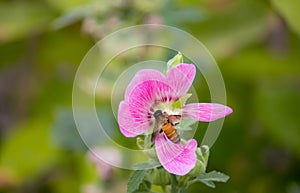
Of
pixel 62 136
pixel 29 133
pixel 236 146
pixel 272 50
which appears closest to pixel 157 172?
pixel 62 136

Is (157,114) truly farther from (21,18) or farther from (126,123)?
(21,18)

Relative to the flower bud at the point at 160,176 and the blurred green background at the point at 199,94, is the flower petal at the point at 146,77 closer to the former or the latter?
the flower bud at the point at 160,176

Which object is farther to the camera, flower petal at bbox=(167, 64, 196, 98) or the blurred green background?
the blurred green background

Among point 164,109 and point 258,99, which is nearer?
point 164,109

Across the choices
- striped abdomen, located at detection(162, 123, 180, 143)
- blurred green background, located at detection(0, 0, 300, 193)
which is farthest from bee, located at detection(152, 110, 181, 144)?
blurred green background, located at detection(0, 0, 300, 193)

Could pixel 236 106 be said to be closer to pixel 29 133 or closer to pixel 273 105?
pixel 273 105

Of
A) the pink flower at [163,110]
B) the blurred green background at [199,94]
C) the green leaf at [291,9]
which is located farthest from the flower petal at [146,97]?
the blurred green background at [199,94]

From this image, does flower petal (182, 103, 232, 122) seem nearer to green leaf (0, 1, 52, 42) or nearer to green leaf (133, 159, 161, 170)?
green leaf (133, 159, 161, 170)
